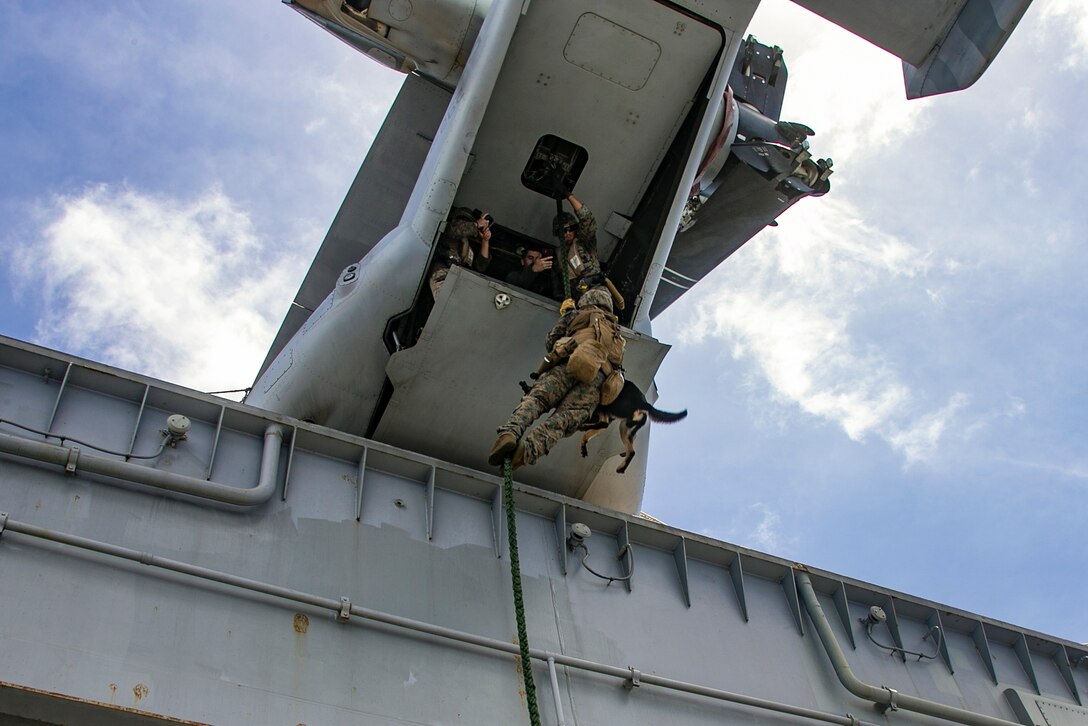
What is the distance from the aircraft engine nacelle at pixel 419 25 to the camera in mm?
10344

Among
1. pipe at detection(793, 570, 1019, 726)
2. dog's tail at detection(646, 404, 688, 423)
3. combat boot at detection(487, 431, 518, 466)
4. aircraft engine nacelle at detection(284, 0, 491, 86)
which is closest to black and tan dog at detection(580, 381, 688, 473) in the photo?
dog's tail at detection(646, 404, 688, 423)

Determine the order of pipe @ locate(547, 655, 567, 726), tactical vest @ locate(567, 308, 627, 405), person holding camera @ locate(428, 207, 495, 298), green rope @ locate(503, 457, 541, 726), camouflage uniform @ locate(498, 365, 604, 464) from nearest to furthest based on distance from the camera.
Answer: green rope @ locate(503, 457, 541, 726), pipe @ locate(547, 655, 567, 726), camouflage uniform @ locate(498, 365, 604, 464), tactical vest @ locate(567, 308, 627, 405), person holding camera @ locate(428, 207, 495, 298)

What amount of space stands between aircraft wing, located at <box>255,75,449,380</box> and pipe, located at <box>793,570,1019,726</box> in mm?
5692

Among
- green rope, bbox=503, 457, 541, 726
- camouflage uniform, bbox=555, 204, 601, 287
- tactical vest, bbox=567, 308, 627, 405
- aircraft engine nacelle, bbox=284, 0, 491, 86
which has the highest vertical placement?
aircraft engine nacelle, bbox=284, 0, 491, 86

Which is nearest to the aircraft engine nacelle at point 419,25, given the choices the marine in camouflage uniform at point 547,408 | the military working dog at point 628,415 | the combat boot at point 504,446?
the marine in camouflage uniform at point 547,408

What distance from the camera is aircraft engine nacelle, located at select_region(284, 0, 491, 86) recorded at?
10344 millimetres

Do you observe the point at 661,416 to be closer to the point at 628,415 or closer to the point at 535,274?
the point at 628,415

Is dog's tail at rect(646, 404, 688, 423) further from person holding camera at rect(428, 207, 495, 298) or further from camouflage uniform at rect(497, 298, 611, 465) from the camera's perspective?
person holding camera at rect(428, 207, 495, 298)

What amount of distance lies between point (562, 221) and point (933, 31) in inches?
155

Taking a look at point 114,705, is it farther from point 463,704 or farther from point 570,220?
point 570,220

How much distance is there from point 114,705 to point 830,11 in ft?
27.2

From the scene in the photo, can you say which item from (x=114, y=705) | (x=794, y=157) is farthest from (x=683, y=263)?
(x=114, y=705)

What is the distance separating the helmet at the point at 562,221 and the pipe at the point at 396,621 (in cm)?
407

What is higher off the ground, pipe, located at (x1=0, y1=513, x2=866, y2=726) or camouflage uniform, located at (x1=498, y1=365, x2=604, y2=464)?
camouflage uniform, located at (x1=498, y1=365, x2=604, y2=464)
